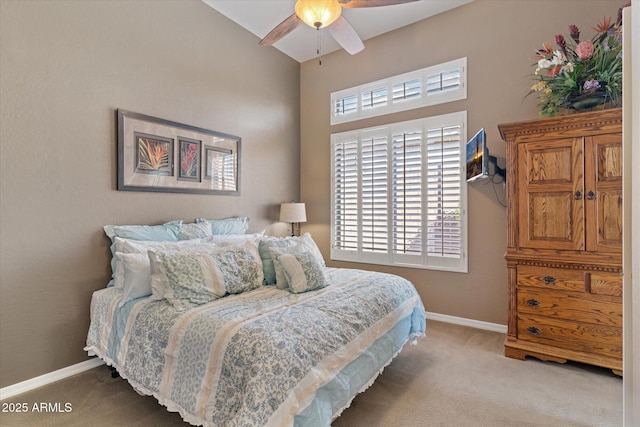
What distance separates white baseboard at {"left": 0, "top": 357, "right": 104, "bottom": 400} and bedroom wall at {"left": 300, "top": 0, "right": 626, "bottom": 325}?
3.09 metres

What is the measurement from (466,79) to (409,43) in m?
0.88

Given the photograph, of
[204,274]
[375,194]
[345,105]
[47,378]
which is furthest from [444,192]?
[47,378]

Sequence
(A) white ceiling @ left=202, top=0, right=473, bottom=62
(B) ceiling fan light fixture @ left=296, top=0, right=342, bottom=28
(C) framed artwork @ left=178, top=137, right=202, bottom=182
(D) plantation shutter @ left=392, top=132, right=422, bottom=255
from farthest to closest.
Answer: (D) plantation shutter @ left=392, top=132, right=422, bottom=255, (A) white ceiling @ left=202, top=0, right=473, bottom=62, (C) framed artwork @ left=178, top=137, right=202, bottom=182, (B) ceiling fan light fixture @ left=296, top=0, right=342, bottom=28

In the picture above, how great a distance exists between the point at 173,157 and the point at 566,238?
3.60 metres

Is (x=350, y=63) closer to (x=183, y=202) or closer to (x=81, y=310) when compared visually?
(x=183, y=202)

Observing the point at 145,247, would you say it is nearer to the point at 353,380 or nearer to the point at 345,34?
the point at 353,380

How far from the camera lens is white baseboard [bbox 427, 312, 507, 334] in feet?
10.6

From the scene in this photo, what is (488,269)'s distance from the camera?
329 centimetres

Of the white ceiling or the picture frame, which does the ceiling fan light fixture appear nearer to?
the white ceiling

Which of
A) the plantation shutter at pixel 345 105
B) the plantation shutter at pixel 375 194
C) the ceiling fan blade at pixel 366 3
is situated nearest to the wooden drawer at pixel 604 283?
the plantation shutter at pixel 375 194

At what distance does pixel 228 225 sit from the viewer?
133 inches

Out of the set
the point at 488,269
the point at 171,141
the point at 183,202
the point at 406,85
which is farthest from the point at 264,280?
the point at 406,85

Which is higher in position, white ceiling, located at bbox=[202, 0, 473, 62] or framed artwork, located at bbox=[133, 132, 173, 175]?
white ceiling, located at bbox=[202, 0, 473, 62]

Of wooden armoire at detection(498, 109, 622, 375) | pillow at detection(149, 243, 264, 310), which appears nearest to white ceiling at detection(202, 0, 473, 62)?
wooden armoire at detection(498, 109, 622, 375)
